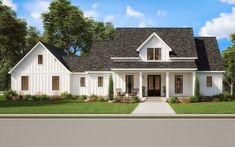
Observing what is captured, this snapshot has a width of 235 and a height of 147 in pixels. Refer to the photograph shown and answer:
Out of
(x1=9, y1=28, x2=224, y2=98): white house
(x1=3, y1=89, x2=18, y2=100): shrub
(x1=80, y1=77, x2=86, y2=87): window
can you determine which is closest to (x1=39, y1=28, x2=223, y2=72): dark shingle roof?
(x1=9, y1=28, x2=224, y2=98): white house

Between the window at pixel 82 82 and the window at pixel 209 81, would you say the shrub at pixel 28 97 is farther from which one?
the window at pixel 209 81

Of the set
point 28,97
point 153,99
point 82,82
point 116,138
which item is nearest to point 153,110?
point 153,99

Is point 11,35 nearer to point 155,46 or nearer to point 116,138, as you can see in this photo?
point 155,46

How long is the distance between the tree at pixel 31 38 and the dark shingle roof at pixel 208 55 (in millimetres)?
31686

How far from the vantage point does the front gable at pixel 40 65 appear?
44281 mm

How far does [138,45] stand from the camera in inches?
1686

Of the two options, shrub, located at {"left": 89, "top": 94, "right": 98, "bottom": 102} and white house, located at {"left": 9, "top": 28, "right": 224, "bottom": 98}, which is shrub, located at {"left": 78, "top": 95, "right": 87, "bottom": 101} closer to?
white house, located at {"left": 9, "top": 28, "right": 224, "bottom": 98}

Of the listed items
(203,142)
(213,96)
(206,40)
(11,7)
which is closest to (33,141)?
(203,142)

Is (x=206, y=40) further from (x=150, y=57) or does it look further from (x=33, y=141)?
(x=33, y=141)

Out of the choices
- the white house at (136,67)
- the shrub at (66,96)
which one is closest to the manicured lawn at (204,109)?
the white house at (136,67)

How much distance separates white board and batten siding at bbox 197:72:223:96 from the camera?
136 feet

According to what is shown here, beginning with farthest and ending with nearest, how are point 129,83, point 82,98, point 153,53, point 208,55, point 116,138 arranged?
point 208,55 → point 129,83 → point 82,98 → point 153,53 → point 116,138

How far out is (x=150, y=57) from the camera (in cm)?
4156

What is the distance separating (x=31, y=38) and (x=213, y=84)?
37.5m
